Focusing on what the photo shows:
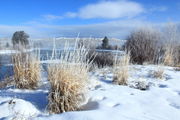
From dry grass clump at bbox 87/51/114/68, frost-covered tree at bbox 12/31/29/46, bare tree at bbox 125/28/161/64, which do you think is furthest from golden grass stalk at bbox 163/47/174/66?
frost-covered tree at bbox 12/31/29/46

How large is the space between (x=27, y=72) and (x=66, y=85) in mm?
1450

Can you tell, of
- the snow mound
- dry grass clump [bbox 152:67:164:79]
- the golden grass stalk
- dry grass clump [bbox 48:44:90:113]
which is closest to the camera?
the snow mound

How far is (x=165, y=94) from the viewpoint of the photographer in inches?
183

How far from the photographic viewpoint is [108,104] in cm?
395

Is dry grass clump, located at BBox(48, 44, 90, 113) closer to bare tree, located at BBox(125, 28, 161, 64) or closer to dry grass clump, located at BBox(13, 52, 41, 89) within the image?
dry grass clump, located at BBox(13, 52, 41, 89)

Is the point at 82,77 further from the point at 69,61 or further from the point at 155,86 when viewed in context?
the point at 155,86

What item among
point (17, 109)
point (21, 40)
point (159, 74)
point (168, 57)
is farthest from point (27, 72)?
point (168, 57)

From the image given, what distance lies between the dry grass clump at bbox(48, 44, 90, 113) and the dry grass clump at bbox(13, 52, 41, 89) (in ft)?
3.61

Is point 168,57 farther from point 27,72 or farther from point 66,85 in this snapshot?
point 66,85

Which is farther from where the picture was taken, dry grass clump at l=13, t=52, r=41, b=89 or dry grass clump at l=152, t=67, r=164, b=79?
dry grass clump at l=152, t=67, r=164, b=79

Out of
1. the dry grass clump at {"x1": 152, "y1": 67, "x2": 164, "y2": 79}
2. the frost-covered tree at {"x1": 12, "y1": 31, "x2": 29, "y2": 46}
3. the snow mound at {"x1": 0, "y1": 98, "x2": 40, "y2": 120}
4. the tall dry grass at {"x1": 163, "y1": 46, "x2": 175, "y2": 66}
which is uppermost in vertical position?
the frost-covered tree at {"x1": 12, "y1": 31, "x2": 29, "y2": 46}

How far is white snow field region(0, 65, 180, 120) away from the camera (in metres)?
3.42

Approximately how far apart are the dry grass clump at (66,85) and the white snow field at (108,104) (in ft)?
0.55

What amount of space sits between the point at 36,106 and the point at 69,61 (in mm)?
843
